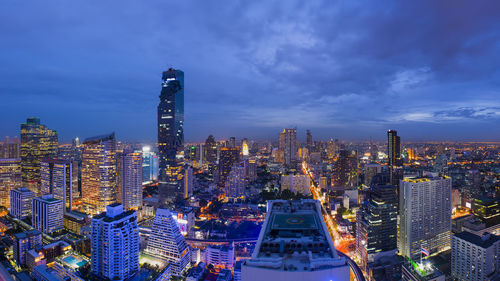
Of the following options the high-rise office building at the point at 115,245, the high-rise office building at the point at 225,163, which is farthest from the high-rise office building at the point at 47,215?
the high-rise office building at the point at 225,163

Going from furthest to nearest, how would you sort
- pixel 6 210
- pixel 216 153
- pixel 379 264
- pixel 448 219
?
1. pixel 216 153
2. pixel 6 210
3. pixel 448 219
4. pixel 379 264

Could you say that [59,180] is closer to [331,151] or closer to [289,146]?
[289,146]

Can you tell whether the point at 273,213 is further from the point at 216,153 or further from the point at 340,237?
the point at 216,153

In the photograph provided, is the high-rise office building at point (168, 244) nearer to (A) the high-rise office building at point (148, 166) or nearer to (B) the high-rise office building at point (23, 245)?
(B) the high-rise office building at point (23, 245)

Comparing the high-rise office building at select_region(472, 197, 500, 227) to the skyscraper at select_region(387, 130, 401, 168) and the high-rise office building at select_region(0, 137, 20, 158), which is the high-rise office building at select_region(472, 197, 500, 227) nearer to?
the skyscraper at select_region(387, 130, 401, 168)

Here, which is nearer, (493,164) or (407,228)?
(407,228)

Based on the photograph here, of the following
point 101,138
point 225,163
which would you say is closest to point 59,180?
point 101,138

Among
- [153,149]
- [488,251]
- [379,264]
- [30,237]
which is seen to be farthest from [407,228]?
[153,149]
